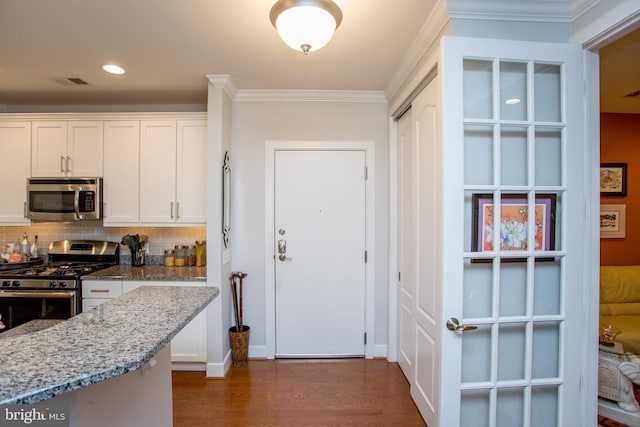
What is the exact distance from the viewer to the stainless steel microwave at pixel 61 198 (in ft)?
9.50

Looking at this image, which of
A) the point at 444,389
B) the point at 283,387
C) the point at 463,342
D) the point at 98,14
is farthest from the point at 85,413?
the point at 98,14

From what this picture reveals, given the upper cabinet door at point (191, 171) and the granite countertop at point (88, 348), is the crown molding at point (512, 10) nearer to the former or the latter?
the granite countertop at point (88, 348)

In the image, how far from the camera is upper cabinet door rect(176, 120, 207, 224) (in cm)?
290

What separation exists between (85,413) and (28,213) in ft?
9.66

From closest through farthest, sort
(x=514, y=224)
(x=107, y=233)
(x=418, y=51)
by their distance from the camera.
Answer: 1. (x=514, y=224)
2. (x=418, y=51)
3. (x=107, y=233)

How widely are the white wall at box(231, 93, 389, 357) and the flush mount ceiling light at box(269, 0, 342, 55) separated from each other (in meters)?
1.47

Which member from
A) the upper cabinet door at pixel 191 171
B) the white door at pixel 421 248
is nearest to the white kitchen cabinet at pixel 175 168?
the upper cabinet door at pixel 191 171

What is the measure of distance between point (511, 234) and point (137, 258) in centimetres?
324

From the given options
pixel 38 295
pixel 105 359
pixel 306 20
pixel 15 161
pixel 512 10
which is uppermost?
pixel 512 10

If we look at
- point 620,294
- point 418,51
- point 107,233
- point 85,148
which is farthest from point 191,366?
point 620,294

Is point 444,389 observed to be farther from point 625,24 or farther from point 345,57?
point 345,57

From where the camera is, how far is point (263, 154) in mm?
2959

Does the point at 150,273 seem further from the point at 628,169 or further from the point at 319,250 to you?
the point at 628,169

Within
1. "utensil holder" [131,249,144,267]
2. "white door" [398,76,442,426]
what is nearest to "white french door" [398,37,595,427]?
"white door" [398,76,442,426]
